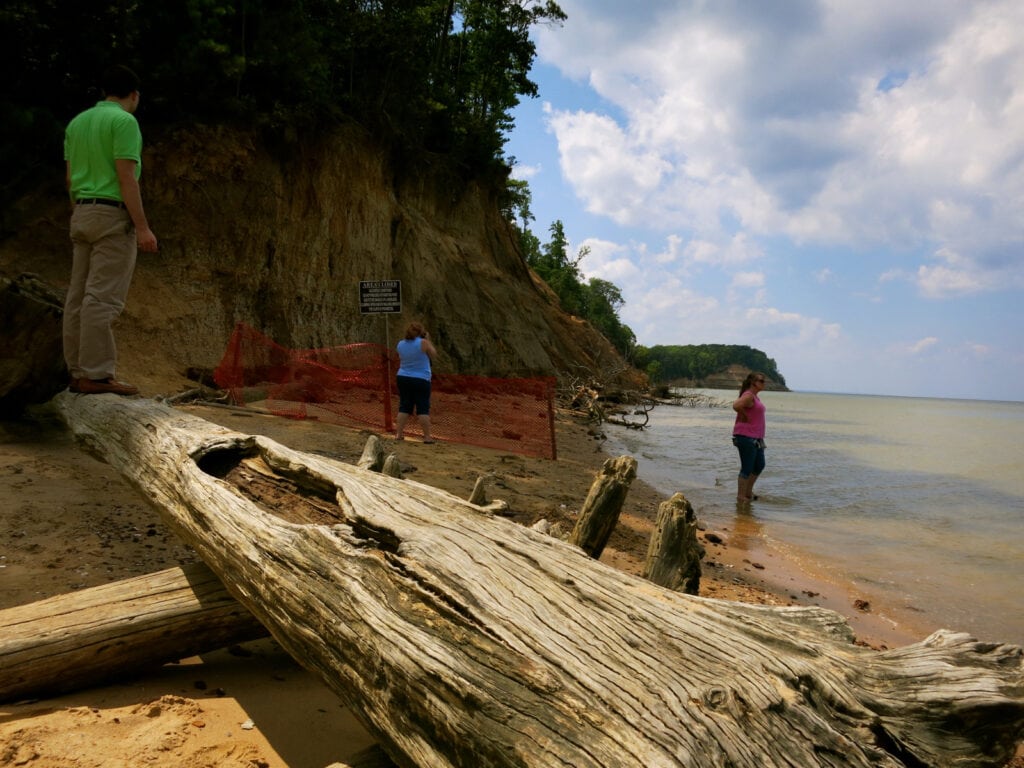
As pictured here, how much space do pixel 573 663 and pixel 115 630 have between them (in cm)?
199

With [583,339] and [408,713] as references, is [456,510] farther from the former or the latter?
[583,339]

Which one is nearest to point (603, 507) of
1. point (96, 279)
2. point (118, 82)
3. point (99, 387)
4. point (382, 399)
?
point (99, 387)

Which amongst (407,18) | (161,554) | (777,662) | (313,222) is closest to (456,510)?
(777,662)

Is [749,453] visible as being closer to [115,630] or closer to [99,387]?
[99,387]

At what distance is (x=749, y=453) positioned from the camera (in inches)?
348

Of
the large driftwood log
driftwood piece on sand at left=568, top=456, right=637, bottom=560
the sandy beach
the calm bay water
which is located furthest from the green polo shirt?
the calm bay water

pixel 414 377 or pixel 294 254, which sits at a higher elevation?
pixel 294 254

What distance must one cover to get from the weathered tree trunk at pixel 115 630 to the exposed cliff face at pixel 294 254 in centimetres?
872

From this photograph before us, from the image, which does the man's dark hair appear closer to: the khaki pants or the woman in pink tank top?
the khaki pants

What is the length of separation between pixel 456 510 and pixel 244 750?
1048mm

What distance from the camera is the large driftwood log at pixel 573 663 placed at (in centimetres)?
139

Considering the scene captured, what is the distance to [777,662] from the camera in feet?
5.25

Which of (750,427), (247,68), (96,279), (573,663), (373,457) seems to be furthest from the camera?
(247,68)

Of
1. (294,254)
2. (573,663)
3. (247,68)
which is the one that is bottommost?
(573,663)
